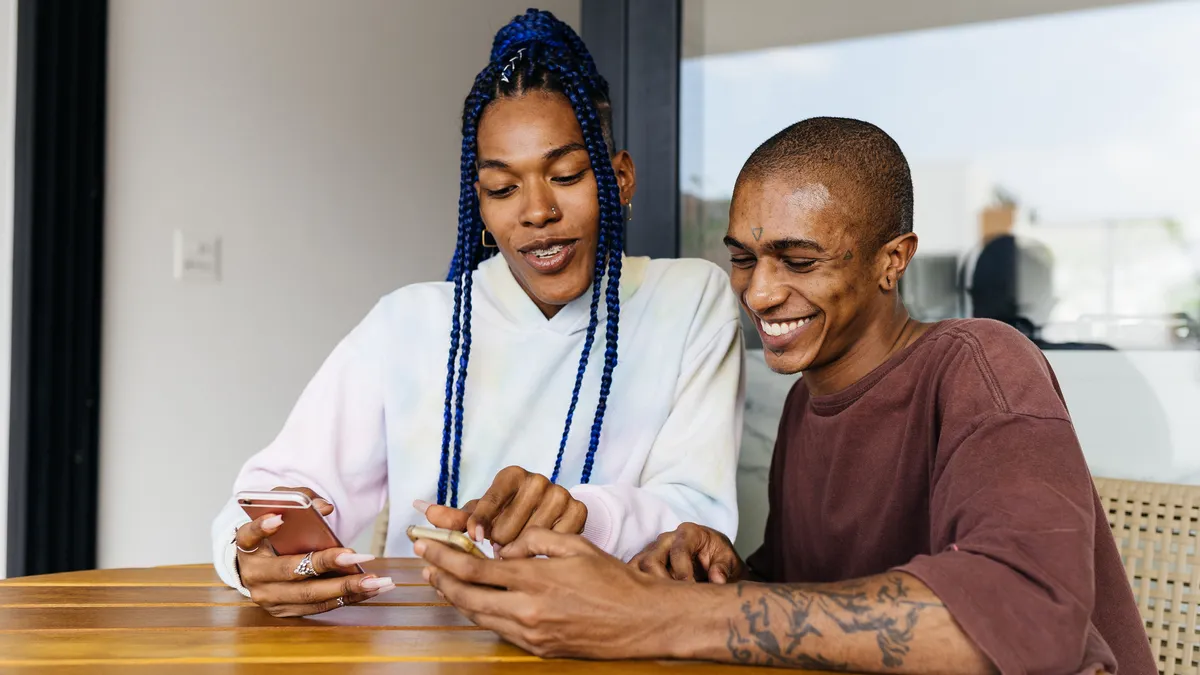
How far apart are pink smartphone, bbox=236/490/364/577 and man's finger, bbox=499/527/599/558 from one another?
311 millimetres

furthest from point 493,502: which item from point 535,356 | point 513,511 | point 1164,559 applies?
point 1164,559

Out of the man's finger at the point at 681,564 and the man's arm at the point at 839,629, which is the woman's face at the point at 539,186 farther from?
the man's arm at the point at 839,629

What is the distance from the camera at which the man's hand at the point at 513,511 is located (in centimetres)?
134

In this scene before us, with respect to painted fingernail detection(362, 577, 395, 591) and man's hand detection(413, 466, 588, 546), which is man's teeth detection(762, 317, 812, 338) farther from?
painted fingernail detection(362, 577, 395, 591)

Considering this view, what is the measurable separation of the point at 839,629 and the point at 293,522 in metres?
0.71

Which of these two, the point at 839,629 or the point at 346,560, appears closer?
the point at 839,629

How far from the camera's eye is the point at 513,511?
1.39m

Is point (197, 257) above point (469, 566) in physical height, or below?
above

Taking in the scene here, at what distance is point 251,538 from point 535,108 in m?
0.80

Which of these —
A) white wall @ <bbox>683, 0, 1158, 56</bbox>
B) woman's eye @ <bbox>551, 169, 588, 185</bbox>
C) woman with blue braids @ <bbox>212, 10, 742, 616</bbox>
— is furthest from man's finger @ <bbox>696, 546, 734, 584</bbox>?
white wall @ <bbox>683, 0, 1158, 56</bbox>

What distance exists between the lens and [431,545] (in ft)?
3.97

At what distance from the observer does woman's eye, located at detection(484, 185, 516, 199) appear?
1771 mm

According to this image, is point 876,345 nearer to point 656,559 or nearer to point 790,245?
point 790,245

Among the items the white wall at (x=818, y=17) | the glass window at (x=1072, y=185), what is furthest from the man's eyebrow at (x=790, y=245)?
the white wall at (x=818, y=17)
